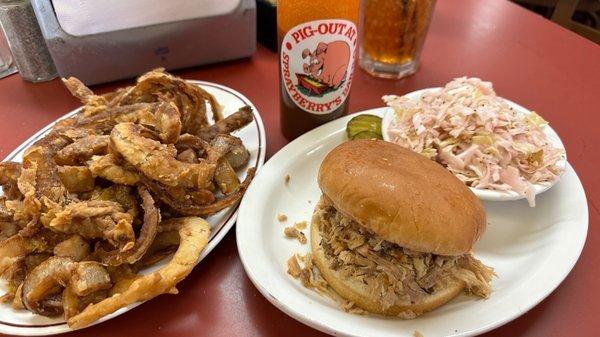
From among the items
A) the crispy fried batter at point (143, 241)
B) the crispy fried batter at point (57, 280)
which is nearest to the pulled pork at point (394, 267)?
the crispy fried batter at point (143, 241)

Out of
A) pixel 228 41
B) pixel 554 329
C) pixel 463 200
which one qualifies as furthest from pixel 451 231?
pixel 228 41

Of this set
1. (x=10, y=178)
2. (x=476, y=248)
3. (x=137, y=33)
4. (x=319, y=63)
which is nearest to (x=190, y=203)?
(x=10, y=178)

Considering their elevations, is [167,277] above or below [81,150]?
below

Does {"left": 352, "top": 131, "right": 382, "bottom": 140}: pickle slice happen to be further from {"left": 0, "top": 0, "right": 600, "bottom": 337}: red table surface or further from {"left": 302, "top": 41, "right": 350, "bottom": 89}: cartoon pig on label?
{"left": 0, "top": 0, "right": 600, "bottom": 337}: red table surface

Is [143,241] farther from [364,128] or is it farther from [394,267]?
[364,128]

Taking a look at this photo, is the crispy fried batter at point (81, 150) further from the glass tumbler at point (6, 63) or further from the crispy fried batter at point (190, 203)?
the glass tumbler at point (6, 63)

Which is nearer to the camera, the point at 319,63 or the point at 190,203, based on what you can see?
the point at 190,203

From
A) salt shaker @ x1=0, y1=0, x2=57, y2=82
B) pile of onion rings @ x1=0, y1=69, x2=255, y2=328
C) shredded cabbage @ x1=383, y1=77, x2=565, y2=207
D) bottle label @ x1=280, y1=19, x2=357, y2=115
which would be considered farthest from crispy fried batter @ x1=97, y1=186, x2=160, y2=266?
salt shaker @ x1=0, y1=0, x2=57, y2=82
